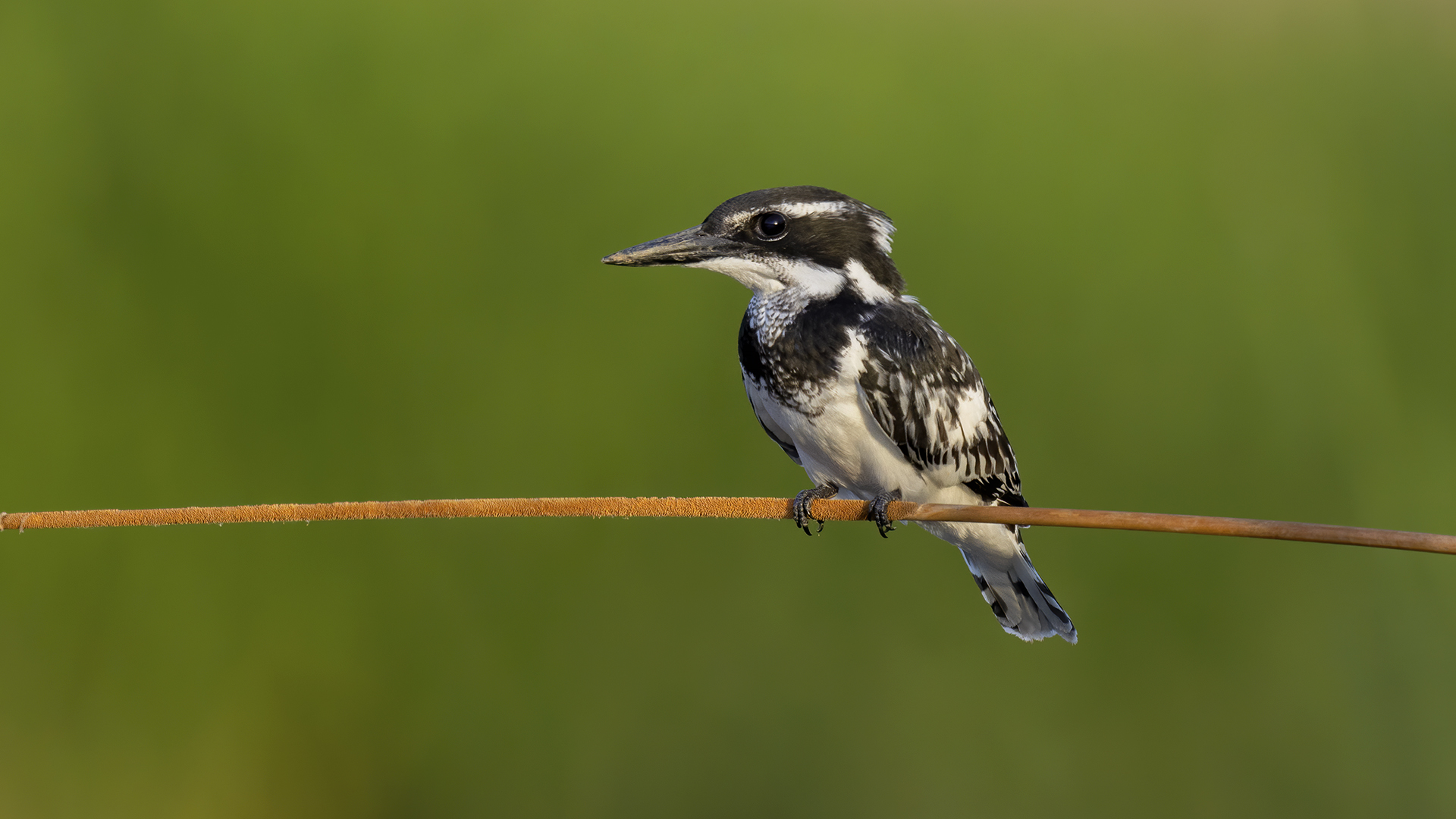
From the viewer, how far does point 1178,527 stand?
1.02m

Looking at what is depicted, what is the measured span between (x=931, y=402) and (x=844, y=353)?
0.21 meters

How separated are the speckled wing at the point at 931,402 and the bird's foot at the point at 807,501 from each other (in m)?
0.19

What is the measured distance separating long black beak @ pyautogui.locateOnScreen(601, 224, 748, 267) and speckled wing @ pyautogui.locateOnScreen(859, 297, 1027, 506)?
0.93 ft

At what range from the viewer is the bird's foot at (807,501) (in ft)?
6.14

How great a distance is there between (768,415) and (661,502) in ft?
3.29

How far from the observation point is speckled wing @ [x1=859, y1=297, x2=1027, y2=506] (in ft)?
6.05

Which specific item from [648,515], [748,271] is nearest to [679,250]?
[748,271]

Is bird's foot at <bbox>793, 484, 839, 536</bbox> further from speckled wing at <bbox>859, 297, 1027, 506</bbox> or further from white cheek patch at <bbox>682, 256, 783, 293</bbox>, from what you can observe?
white cheek patch at <bbox>682, 256, 783, 293</bbox>

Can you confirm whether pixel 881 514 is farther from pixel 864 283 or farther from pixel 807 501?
pixel 864 283

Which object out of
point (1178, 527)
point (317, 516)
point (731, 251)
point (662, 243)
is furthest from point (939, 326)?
point (317, 516)

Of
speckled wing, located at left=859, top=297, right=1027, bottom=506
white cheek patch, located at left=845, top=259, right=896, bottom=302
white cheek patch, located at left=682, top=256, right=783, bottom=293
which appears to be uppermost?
white cheek patch, located at left=682, top=256, right=783, bottom=293

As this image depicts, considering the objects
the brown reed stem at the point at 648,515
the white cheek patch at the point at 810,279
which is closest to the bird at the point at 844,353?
the white cheek patch at the point at 810,279

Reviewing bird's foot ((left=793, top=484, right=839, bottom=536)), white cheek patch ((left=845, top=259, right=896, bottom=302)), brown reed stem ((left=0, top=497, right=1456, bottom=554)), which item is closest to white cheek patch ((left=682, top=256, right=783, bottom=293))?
white cheek patch ((left=845, top=259, right=896, bottom=302))

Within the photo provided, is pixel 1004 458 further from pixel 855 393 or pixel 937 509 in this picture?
pixel 937 509
